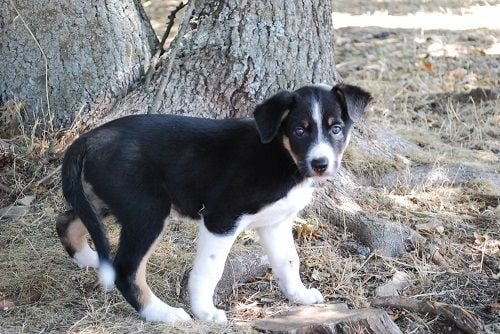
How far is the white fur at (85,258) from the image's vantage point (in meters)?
5.04

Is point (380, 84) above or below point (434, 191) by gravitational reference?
below

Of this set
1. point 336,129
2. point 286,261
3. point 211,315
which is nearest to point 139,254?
point 211,315

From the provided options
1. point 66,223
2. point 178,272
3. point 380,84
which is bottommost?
point 380,84

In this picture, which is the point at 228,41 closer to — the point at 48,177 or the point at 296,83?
the point at 296,83

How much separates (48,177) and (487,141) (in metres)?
4.19

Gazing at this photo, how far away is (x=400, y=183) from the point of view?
641cm

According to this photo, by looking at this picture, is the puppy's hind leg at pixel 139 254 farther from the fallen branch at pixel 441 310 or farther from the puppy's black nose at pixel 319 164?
the fallen branch at pixel 441 310

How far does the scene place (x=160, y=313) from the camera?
4473mm

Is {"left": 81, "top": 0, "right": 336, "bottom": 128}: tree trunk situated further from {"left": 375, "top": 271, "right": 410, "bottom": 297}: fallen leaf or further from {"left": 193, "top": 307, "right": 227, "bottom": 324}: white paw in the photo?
{"left": 193, "top": 307, "right": 227, "bottom": 324}: white paw

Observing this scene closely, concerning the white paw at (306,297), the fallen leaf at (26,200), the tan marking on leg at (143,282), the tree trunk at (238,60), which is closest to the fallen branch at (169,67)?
the tree trunk at (238,60)

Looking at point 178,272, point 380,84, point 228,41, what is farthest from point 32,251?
point 380,84

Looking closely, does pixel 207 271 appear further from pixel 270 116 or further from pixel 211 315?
pixel 270 116

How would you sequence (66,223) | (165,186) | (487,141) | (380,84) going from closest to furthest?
1. (165,186)
2. (66,223)
3. (487,141)
4. (380,84)

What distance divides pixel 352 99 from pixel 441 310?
140 centimetres
